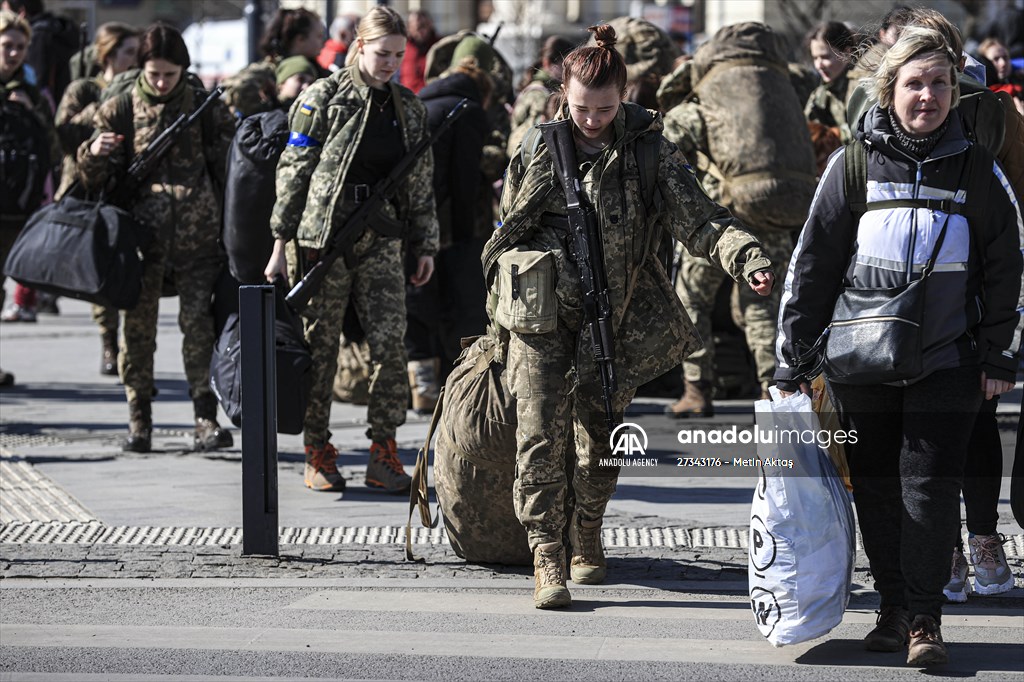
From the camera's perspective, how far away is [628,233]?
5.71 metres

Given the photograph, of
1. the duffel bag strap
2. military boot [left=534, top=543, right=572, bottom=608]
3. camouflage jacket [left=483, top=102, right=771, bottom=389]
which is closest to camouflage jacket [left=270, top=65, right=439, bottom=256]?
the duffel bag strap

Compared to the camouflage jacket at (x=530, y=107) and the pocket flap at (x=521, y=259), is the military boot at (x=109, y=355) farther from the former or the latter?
the pocket flap at (x=521, y=259)

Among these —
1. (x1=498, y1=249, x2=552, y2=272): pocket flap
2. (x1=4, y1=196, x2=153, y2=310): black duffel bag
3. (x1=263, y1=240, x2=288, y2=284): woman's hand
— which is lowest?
(x1=4, y1=196, x2=153, y2=310): black duffel bag

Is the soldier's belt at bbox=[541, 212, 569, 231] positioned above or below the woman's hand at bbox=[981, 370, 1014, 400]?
above

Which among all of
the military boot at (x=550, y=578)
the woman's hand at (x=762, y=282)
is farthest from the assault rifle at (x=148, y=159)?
the woman's hand at (x=762, y=282)

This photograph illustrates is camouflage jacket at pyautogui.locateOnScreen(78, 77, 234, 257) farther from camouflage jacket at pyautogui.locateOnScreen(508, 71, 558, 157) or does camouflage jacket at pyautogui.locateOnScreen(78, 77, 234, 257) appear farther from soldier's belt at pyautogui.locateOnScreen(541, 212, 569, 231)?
soldier's belt at pyautogui.locateOnScreen(541, 212, 569, 231)

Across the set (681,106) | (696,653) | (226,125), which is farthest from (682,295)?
(696,653)

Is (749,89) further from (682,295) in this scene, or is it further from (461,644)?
(461,644)

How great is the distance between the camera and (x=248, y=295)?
635 cm

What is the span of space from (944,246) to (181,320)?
4650 millimetres

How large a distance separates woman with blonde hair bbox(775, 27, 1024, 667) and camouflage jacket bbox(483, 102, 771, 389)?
1.66ft

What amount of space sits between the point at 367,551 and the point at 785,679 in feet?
6.70

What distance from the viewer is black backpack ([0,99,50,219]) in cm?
1026

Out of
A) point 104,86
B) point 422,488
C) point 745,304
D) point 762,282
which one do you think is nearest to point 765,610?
point 762,282
